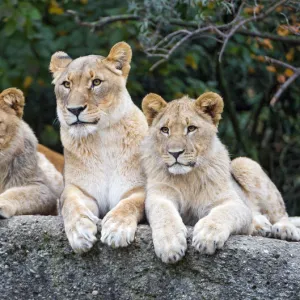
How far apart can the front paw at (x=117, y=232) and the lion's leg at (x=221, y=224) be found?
0.35m

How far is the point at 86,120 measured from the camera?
4816 millimetres

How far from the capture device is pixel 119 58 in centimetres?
517

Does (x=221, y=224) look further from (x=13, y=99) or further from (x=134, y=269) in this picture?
(x=13, y=99)

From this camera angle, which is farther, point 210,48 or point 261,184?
point 210,48

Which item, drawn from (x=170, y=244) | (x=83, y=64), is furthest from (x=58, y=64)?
(x=170, y=244)

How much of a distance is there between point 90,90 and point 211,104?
677mm

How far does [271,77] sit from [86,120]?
4.17 metres

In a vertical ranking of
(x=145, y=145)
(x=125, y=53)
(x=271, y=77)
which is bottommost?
(x=271, y=77)

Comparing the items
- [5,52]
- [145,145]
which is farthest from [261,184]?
[5,52]

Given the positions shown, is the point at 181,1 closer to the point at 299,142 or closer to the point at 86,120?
the point at 86,120

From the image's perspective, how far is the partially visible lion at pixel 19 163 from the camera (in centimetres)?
527

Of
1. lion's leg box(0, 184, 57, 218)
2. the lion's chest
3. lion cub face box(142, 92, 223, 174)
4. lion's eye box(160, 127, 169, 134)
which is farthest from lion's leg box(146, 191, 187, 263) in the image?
lion's leg box(0, 184, 57, 218)

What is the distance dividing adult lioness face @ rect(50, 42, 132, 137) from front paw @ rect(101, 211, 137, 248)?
2.13ft

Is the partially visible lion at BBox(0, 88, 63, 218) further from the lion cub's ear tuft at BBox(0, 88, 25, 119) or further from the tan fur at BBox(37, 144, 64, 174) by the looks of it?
the tan fur at BBox(37, 144, 64, 174)
